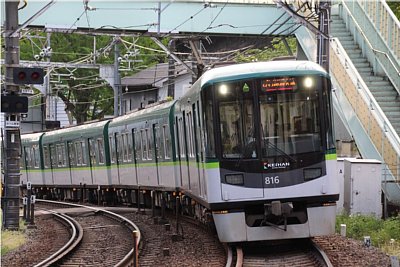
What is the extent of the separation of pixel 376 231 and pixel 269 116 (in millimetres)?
3921

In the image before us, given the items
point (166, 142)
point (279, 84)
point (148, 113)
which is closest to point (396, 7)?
point (148, 113)

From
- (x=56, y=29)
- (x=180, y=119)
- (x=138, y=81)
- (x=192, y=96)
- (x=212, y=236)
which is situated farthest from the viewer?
(x=138, y=81)

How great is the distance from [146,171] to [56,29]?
14.4 feet

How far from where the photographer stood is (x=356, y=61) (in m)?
24.9

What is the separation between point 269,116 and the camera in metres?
12.5

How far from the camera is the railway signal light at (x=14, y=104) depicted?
58.5 ft

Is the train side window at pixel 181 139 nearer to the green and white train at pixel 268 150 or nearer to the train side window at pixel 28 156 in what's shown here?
the green and white train at pixel 268 150

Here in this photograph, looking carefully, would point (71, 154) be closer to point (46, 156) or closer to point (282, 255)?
point (46, 156)

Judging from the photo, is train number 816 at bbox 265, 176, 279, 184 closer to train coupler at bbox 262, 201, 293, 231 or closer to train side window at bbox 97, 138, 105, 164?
train coupler at bbox 262, 201, 293, 231

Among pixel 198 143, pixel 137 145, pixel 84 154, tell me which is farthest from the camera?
pixel 84 154

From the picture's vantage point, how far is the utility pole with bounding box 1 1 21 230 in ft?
Answer: 59.9

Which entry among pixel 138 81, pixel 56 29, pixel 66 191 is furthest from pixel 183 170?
pixel 138 81

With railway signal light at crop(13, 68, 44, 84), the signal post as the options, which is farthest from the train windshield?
the signal post

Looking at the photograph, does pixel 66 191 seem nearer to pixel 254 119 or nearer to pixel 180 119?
pixel 180 119
